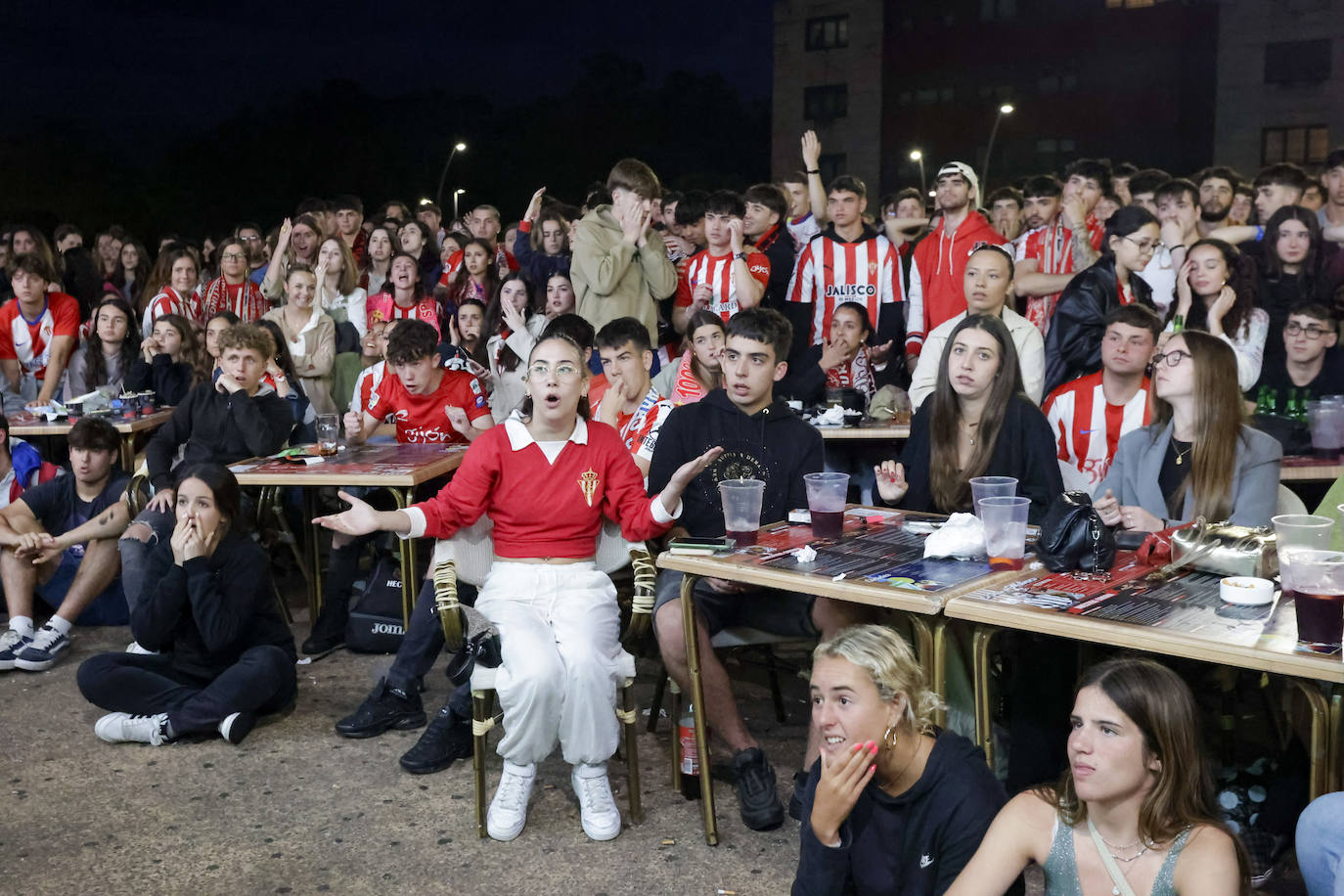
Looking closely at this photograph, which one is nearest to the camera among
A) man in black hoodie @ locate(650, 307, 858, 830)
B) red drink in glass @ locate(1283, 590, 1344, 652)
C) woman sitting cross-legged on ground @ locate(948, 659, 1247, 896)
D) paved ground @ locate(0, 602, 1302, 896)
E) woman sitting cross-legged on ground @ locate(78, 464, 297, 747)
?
woman sitting cross-legged on ground @ locate(948, 659, 1247, 896)

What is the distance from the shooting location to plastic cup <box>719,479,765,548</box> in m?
3.53

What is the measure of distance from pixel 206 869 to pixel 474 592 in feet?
3.96

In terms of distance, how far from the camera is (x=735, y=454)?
4156 millimetres

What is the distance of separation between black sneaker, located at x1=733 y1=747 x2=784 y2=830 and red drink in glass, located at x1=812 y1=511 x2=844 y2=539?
2.19 feet

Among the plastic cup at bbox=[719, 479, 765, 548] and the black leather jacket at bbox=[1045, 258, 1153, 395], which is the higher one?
the black leather jacket at bbox=[1045, 258, 1153, 395]

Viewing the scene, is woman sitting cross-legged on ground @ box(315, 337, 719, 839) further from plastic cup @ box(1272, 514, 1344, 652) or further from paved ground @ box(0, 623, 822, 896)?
plastic cup @ box(1272, 514, 1344, 652)

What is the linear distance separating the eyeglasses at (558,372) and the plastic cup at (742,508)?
685mm

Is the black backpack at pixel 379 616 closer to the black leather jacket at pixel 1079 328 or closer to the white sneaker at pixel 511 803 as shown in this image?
the white sneaker at pixel 511 803

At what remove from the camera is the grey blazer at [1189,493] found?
3520 mm

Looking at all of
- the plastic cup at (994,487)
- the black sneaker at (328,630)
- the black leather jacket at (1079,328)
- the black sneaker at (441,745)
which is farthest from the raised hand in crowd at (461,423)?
the plastic cup at (994,487)

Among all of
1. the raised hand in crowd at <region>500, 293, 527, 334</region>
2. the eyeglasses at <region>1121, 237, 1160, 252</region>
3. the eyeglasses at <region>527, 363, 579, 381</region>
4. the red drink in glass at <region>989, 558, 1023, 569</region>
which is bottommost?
the red drink in glass at <region>989, 558, 1023, 569</region>

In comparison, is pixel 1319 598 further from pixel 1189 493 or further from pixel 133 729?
pixel 133 729

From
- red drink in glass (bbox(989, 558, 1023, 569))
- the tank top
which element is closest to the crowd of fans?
the tank top

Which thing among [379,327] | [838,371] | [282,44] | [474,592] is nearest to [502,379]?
[379,327]
